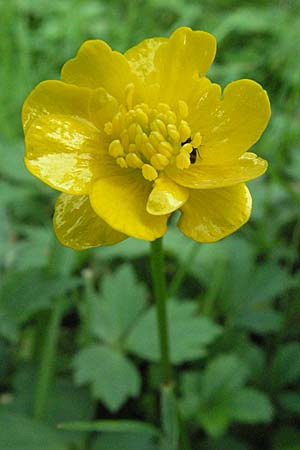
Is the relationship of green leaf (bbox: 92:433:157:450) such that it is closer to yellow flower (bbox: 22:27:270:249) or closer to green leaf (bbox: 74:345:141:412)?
green leaf (bbox: 74:345:141:412)

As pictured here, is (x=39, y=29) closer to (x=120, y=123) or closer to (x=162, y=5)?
(x=162, y=5)

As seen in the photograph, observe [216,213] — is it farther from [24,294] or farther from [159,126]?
[24,294]

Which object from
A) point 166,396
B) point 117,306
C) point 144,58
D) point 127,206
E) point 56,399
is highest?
point 144,58

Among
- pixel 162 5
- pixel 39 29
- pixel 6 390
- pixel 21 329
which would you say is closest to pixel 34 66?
pixel 39 29

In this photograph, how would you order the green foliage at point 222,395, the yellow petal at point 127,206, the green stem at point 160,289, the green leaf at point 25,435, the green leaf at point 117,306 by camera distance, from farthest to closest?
1. the green leaf at point 117,306
2. the green foliage at point 222,395
3. the green leaf at point 25,435
4. the green stem at point 160,289
5. the yellow petal at point 127,206

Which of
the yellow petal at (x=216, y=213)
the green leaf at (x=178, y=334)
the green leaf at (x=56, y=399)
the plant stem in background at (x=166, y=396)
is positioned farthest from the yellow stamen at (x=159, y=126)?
the green leaf at (x=56, y=399)

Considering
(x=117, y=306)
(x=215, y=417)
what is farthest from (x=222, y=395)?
(x=117, y=306)

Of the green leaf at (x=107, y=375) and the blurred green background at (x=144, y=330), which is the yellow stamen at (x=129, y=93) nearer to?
the blurred green background at (x=144, y=330)

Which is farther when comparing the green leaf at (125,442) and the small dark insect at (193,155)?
the green leaf at (125,442)
